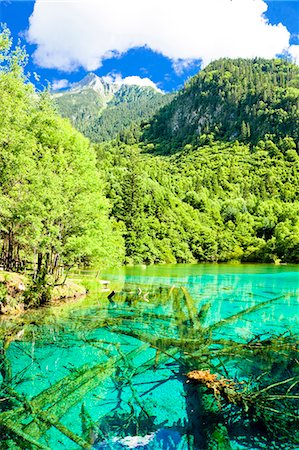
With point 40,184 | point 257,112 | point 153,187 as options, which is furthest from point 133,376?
point 257,112

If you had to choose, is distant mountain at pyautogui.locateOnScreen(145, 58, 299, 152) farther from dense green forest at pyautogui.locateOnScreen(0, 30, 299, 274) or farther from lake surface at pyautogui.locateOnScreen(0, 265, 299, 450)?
lake surface at pyautogui.locateOnScreen(0, 265, 299, 450)

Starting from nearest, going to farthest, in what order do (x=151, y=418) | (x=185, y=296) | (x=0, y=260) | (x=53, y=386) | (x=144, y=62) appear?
1. (x=151, y=418)
2. (x=53, y=386)
3. (x=144, y=62)
4. (x=0, y=260)
5. (x=185, y=296)

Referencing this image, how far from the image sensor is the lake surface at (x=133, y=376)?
628 cm

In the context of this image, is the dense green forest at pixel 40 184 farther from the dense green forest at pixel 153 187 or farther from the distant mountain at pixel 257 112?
the distant mountain at pixel 257 112

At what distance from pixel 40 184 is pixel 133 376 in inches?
446

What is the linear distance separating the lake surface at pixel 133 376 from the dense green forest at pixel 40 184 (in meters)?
4.40

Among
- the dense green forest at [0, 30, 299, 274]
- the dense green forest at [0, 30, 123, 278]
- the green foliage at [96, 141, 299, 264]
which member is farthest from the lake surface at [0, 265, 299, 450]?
the green foliage at [96, 141, 299, 264]

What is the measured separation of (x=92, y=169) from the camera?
2495 cm

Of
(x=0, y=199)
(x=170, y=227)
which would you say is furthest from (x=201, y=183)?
(x=0, y=199)

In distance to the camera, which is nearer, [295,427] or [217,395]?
[295,427]

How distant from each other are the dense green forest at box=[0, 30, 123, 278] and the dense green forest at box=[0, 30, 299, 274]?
0.21ft

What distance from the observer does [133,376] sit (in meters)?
8.95

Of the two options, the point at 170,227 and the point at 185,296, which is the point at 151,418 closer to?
the point at 185,296

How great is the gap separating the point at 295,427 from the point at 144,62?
976 cm
